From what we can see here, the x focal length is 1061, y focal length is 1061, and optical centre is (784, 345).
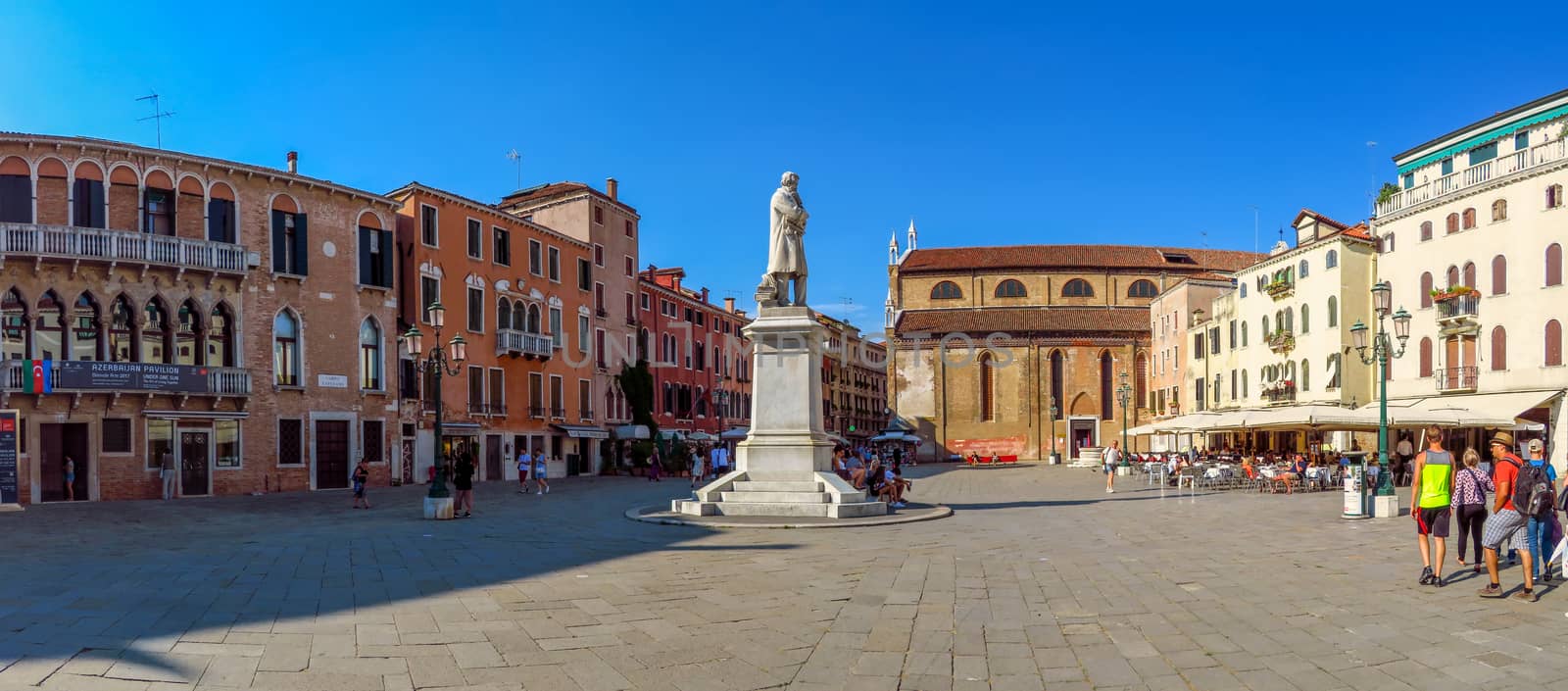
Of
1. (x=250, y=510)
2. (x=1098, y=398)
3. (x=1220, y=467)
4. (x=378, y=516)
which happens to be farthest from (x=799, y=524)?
(x=1098, y=398)

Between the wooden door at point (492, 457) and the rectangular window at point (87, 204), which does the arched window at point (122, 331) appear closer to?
the rectangular window at point (87, 204)

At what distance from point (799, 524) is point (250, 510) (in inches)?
533

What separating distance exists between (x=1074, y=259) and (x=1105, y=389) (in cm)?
922

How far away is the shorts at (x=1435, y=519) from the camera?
9453 mm

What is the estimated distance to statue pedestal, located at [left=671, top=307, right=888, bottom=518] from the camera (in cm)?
1688

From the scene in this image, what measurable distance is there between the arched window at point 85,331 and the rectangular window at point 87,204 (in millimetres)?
1840

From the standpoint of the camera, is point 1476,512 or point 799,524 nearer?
point 1476,512

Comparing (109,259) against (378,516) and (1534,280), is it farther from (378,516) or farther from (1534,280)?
(1534,280)

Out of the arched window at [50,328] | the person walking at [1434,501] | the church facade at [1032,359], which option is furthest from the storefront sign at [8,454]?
the church facade at [1032,359]

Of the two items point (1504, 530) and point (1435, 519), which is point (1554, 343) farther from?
point (1504, 530)

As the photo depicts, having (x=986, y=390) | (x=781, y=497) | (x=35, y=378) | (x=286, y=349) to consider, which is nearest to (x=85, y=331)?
(x=35, y=378)

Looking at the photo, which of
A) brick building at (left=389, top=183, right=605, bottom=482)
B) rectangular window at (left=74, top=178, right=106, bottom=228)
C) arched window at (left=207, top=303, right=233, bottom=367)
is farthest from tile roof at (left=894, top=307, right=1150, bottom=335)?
rectangular window at (left=74, top=178, right=106, bottom=228)

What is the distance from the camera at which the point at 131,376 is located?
26484 mm

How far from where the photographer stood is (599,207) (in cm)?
4622
